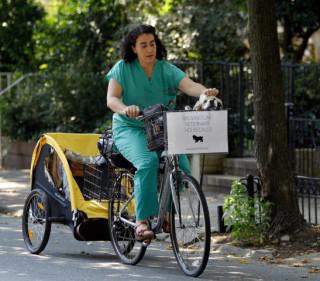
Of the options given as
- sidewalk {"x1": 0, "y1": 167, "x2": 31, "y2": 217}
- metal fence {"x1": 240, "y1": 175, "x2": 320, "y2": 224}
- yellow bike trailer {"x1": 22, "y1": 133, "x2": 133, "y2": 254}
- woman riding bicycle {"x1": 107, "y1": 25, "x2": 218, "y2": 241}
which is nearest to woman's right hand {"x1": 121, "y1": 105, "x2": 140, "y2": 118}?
woman riding bicycle {"x1": 107, "y1": 25, "x2": 218, "y2": 241}

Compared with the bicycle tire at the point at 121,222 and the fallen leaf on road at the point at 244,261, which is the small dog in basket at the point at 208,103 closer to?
the bicycle tire at the point at 121,222

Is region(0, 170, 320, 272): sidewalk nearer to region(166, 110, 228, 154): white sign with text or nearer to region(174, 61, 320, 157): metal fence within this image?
region(174, 61, 320, 157): metal fence

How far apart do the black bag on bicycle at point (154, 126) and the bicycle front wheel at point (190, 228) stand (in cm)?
32

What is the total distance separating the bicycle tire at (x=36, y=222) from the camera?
8.88 meters

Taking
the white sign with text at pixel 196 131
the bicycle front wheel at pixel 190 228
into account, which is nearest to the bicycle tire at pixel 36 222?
the bicycle front wheel at pixel 190 228

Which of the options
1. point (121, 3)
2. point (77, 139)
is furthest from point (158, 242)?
point (121, 3)

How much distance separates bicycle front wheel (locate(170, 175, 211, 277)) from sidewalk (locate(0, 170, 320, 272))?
1096mm

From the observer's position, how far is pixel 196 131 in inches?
302

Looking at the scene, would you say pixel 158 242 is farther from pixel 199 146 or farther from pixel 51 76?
pixel 51 76

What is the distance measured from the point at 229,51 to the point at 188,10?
100 cm

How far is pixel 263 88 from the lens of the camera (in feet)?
30.2

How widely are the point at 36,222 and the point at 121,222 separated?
3.27ft

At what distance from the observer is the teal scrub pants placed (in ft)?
25.7

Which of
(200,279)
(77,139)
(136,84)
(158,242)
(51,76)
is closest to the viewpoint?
(200,279)
